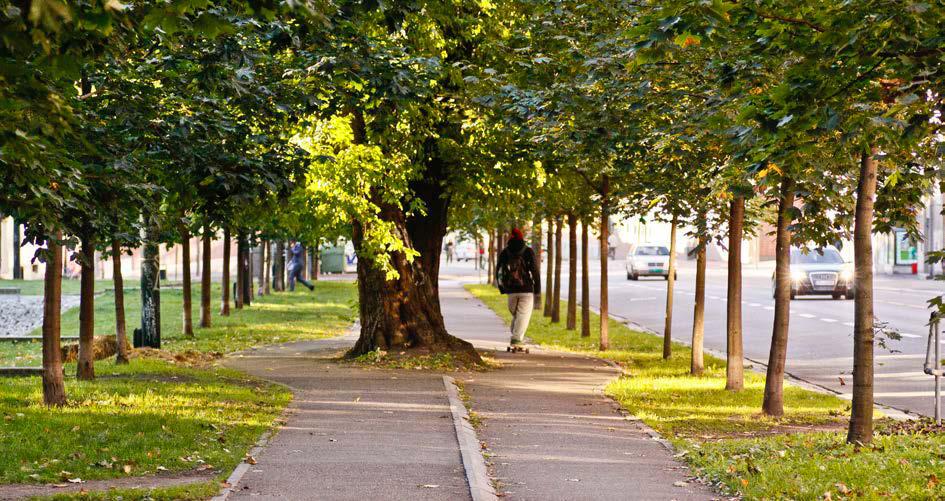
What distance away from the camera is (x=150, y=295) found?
17.7 metres

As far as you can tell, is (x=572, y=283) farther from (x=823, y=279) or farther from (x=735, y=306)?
(x=735, y=306)

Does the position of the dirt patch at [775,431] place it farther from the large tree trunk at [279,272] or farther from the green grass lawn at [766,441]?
the large tree trunk at [279,272]

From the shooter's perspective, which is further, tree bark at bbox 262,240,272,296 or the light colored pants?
tree bark at bbox 262,240,272,296

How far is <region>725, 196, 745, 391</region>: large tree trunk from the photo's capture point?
13.9 meters

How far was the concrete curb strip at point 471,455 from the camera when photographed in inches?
302

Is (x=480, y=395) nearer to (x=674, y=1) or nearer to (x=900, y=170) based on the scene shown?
(x=900, y=170)

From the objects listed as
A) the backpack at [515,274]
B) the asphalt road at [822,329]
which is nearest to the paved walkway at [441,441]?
the backpack at [515,274]

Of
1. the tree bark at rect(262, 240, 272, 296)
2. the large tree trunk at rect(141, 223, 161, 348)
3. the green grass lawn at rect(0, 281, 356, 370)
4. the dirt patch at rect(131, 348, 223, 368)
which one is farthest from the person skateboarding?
the tree bark at rect(262, 240, 272, 296)

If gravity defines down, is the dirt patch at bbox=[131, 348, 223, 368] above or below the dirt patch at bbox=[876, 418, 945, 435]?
above

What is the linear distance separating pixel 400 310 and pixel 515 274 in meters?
2.33

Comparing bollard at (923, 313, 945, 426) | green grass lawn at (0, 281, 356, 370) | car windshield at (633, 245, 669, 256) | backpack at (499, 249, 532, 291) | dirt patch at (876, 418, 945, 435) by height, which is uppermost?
car windshield at (633, 245, 669, 256)

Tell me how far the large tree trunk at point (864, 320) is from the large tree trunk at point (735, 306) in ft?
14.0

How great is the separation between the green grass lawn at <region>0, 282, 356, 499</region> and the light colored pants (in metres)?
5.42

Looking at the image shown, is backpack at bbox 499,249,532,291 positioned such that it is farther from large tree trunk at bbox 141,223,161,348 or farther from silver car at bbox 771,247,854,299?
silver car at bbox 771,247,854,299
